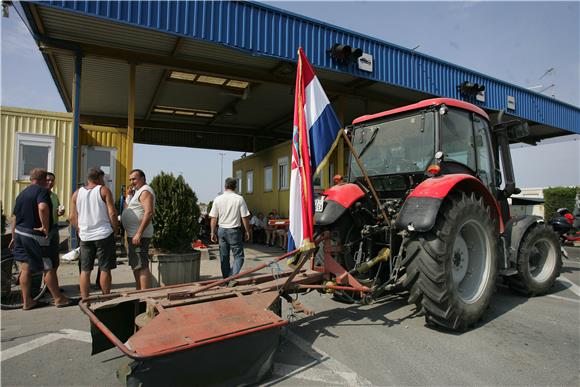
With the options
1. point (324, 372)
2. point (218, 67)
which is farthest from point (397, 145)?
point (218, 67)

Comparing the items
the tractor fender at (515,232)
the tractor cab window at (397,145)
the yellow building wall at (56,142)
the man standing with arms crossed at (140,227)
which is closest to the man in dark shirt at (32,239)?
the man standing with arms crossed at (140,227)

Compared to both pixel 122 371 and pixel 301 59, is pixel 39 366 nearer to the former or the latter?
pixel 122 371

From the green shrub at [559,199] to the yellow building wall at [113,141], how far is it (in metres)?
18.0

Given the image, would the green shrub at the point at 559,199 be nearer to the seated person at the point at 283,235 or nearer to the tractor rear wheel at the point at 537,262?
the seated person at the point at 283,235

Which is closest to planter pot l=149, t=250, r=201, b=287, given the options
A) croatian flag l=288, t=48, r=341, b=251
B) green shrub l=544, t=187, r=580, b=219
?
croatian flag l=288, t=48, r=341, b=251

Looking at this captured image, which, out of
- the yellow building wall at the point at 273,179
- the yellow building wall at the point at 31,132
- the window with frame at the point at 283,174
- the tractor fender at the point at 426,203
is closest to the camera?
the tractor fender at the point at 426,203

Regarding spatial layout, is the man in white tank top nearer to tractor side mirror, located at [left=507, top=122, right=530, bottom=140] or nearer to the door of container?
the door of container

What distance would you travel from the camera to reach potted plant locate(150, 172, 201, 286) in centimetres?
538

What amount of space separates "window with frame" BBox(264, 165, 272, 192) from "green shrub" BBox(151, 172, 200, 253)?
794cm

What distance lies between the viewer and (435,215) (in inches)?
140

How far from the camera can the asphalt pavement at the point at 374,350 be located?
113 inches

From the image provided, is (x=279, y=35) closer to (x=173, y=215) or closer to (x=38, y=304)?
(x=173, y=215)

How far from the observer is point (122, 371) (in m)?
2.73

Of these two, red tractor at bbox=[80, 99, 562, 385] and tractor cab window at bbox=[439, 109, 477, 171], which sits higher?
tractor cab window at bbox=[439, 109, 477, 171]
